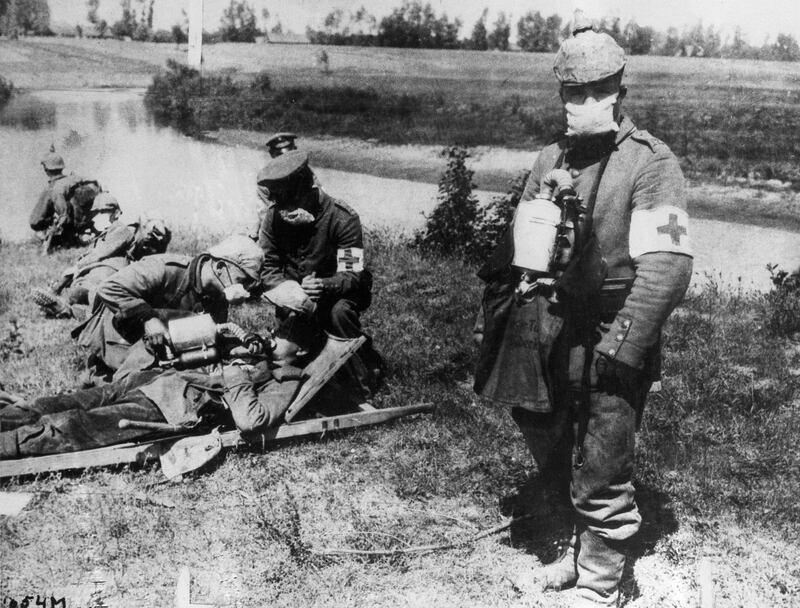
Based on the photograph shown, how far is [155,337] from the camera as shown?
4723 millimetres

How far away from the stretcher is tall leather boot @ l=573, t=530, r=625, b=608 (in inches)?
78.9

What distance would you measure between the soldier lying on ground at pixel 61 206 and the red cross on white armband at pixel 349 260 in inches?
220

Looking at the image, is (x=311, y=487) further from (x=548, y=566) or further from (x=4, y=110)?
(x=4, y=110)

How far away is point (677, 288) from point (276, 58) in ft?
26.8

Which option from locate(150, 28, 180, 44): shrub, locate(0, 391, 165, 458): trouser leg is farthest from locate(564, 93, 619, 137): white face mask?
locate(150, 28, 180, 44): shrub

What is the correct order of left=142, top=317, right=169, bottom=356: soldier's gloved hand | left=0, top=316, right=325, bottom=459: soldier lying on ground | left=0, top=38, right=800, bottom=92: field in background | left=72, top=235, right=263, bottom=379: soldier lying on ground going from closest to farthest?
left=0, top=316, right=325, bottom=459: soldier lying on ground < left=142, top=317, right=169, bottom=356: soldier's gloved hand < left=72, top=235, right=263, bottom=379: soldier lying on ground < left=0, top=38, right=800, bottom=92: field in background

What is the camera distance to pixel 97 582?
3199mm

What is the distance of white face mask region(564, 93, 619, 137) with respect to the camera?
2588 mm

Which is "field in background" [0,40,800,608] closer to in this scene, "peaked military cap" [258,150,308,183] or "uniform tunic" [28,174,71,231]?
"peaked military cap" [258,150,308,183]

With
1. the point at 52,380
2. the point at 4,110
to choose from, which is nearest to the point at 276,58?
the point at 4,110

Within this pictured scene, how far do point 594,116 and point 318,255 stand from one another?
9.67ft

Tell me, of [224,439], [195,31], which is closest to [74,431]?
[224,439]

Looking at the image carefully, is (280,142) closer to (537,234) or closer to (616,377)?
(537,234)

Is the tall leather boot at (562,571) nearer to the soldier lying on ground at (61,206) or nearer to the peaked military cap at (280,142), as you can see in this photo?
the peaked military cap at (280,142)
